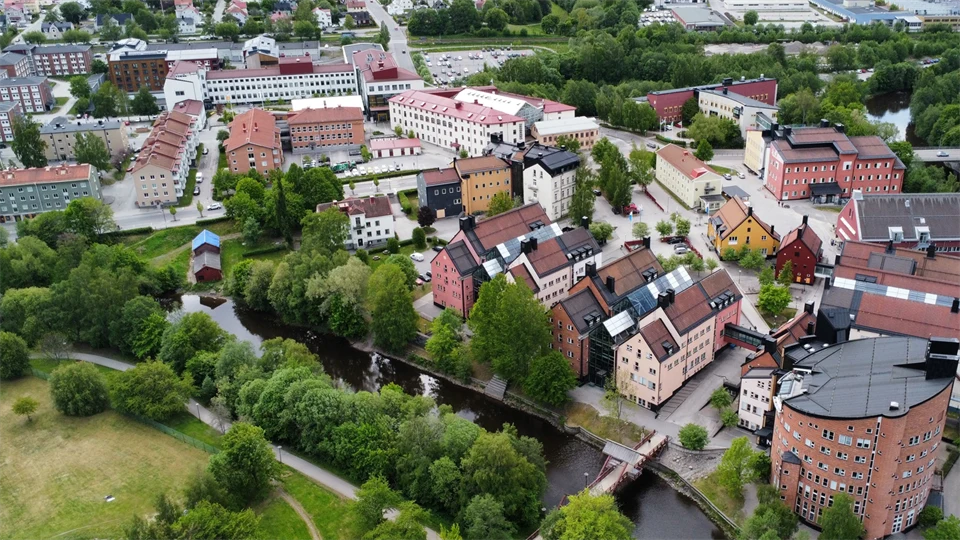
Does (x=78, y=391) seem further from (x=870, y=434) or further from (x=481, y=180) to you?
(x=870, y=434)

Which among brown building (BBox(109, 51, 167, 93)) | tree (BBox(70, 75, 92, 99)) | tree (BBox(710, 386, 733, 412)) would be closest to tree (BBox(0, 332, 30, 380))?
tree (BBox(710, 386, 733, 412))

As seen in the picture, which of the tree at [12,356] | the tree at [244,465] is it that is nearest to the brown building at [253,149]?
the tree at [12,356]

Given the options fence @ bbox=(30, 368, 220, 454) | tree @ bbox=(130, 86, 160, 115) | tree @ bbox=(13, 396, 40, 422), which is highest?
tree @ bbox=(130, 86, 160, 115)

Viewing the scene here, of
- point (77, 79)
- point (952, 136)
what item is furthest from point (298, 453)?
point (77, 79)

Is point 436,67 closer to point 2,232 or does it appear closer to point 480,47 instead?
point 480,47

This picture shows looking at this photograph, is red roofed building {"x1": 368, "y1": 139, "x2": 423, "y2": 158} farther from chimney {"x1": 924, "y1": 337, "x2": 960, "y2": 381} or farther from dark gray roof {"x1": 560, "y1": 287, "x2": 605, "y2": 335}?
chimney {"x1": 924, "y1": 337, "x2": 960, "y2": 381}

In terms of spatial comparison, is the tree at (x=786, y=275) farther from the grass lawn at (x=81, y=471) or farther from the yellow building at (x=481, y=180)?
the grass lawn at (x=81, y=471)

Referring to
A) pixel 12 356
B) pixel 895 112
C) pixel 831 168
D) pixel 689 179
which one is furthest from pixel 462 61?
pixel 12 356

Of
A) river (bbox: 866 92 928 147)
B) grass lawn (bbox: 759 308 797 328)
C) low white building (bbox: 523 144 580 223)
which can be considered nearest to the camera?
grass lawn (bbox: 759 308 797 328)
